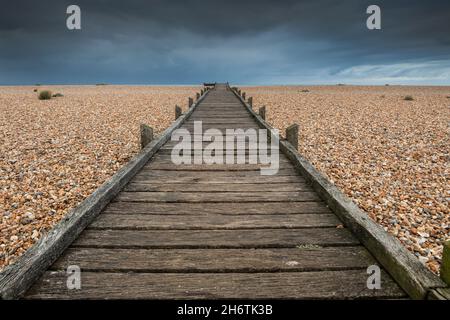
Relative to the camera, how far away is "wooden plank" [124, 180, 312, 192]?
4195 millimetres

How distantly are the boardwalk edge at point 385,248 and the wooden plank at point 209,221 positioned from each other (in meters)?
0.20

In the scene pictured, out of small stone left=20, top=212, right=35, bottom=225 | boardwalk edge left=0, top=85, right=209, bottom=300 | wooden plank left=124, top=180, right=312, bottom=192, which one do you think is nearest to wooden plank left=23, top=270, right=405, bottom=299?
boardwalk edge left=0, top=85, right=209, bottom=300

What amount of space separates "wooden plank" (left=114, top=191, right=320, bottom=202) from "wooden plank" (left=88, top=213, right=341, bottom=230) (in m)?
0.43

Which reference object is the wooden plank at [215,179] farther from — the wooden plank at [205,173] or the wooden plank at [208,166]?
the wooden plank at [208,166]

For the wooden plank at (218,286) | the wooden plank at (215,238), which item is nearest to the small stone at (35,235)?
the wooden plank at (215,238)

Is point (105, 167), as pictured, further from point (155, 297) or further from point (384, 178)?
point (384, 178)

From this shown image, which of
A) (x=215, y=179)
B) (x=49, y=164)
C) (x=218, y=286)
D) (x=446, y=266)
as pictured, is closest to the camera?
(x=446, y=266)

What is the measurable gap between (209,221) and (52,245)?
1486 mm

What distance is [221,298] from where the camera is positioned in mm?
2205

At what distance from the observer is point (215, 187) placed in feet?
14.1

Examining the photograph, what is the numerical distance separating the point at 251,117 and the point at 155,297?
9.37 metres

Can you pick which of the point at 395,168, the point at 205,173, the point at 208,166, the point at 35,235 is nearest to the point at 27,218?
the point at 35,235

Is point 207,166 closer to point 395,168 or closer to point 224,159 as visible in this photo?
point 224,159

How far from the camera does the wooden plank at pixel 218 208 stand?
3.52 metres
